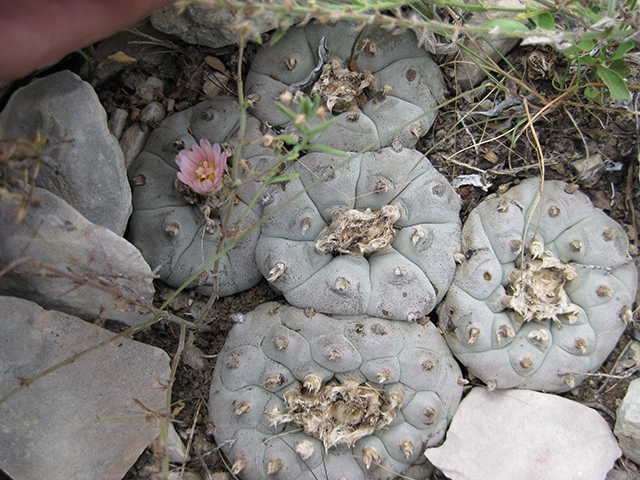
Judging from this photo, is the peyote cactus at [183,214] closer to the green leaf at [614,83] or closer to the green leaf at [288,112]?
the green leaf at [288,112]

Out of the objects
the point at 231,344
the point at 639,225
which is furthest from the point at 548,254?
the point at 231,344

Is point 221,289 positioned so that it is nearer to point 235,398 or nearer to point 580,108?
point 235,398

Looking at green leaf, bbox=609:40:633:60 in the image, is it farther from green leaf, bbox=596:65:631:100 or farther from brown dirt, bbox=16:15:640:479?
brown dirt, bbox=16:15:640:479

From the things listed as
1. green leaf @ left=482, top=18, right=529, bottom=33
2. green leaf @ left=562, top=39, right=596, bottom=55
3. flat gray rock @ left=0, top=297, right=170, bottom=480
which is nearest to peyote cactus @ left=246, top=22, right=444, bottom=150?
green leaf @ left=482, top=18, right=529, bottom=33

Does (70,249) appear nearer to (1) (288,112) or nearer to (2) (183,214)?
(2) (183,214)

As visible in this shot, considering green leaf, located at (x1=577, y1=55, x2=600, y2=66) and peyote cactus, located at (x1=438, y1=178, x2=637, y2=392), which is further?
peyote cactus, located at (x1=438, y1=178, x2=637, y2=392)

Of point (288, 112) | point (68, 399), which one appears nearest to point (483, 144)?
point (288, 112)
